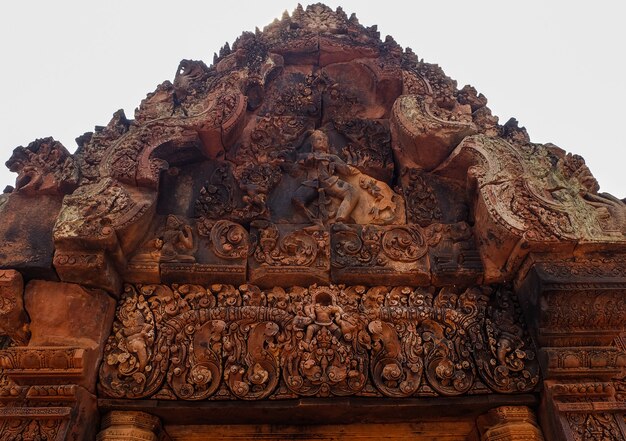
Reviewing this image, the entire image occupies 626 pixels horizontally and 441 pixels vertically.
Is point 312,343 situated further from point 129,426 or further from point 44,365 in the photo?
point 44,365

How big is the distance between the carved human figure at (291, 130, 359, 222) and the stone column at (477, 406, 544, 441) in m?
2.17

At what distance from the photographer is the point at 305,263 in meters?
4.23

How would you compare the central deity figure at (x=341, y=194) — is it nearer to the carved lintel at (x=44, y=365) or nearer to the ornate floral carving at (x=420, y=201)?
the ornate floral carving at (x=420, y=201)

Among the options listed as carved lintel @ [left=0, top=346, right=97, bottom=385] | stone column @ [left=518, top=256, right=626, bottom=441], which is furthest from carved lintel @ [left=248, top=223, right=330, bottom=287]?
stone column @ [left=518, top=256, right=626, bottom=441]

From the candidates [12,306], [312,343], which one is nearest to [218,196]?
[312,343]

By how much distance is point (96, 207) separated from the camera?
3.94 meters

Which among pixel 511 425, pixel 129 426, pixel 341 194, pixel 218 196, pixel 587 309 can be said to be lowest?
pixel 129 426

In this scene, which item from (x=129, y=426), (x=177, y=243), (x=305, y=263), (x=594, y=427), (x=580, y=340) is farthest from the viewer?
(x=177, y=243)

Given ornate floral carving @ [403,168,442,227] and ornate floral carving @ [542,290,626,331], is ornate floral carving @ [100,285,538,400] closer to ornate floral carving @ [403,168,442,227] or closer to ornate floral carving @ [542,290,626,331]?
ornate floral carving @ [542,290,626,331]

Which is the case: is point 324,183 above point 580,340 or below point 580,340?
above

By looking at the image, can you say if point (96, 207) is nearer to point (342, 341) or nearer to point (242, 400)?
point (242, 400)

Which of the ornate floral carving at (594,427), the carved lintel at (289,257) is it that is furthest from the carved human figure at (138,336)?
the ornate floral carving at (594,427)

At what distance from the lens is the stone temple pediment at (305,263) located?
368 centimetres

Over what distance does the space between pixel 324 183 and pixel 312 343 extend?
69.4 inches
